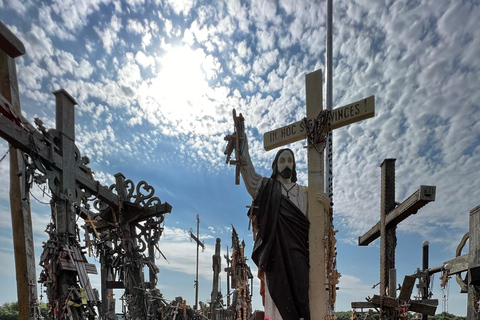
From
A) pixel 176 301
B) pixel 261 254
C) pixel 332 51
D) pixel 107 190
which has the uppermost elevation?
pixel 332 51

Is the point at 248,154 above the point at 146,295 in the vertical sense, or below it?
above

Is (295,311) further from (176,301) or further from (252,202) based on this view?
(176,301)

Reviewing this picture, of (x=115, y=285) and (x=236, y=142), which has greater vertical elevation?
(x=236, y=142)

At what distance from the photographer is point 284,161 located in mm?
6273

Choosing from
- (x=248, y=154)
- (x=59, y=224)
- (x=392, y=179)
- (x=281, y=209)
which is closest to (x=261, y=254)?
(x=281, y=209)

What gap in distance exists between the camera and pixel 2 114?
5.27 meters

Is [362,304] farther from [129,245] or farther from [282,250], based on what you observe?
[129,245]

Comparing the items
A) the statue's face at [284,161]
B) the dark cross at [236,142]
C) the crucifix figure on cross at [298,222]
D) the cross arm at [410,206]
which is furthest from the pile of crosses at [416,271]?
the dark cross at [236,142]

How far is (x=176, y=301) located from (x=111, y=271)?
211 centimetres

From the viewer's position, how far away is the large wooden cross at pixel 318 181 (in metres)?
5.47

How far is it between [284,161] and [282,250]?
5.12 ft

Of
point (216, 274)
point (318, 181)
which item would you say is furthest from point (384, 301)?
point (216, 274)

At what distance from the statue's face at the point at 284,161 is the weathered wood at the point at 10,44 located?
15.2 feet

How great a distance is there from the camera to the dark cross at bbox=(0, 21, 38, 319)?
561 centimetres
